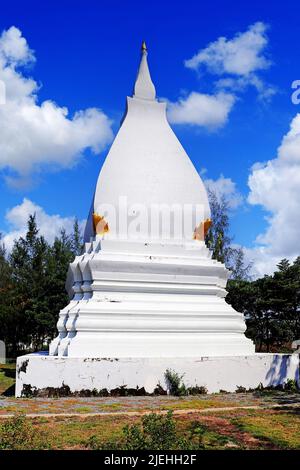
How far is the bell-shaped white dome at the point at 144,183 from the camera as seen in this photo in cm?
1253

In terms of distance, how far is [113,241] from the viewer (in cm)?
1206

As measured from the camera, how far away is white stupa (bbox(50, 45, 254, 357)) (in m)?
11.0

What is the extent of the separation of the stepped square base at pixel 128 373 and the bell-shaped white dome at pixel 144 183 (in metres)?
3.51

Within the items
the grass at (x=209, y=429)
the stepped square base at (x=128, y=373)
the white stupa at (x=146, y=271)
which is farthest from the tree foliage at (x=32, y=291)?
the grass at (x=209, y=429)

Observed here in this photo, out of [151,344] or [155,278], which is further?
[155,278]

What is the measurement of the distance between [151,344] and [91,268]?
7.35 ft

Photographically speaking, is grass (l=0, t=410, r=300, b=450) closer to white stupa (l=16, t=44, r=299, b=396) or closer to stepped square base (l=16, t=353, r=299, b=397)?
stepped square base (l=16, t=353, r=299, b=397)

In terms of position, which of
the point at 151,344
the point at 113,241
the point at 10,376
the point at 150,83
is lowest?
the point at 10,376

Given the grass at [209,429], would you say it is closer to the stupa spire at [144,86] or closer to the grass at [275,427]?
the grass at [275,427]

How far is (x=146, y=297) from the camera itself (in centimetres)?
1164

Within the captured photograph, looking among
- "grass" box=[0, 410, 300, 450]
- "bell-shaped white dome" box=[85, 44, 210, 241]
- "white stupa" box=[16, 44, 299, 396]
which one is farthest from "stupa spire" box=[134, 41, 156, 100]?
"grass" box=[0, 410, 300, 450]

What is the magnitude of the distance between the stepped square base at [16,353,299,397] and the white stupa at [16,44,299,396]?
20 mm
